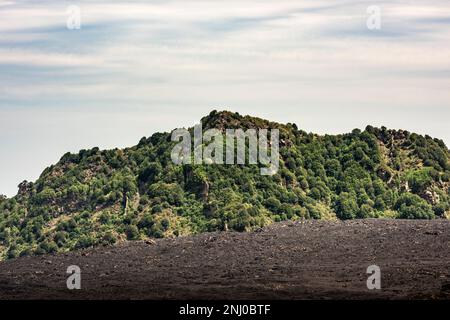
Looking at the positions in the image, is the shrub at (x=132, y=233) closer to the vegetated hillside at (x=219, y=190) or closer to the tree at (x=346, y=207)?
the vegetated hillside at (x=219, y=190)

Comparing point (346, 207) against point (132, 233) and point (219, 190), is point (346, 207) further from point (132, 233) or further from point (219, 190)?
point (132, 233)

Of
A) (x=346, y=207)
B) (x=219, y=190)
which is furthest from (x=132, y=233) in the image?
(x=346, y=207)

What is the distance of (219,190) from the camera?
99.2 metres

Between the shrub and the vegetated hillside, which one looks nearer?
the shrub

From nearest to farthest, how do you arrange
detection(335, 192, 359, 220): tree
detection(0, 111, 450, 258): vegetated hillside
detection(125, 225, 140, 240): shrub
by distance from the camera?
detection(125, 225, 140, 240): shrub
detection(0, 111, 450, 258): vegetated hillside
detection(335, 192, 359, 220): tree

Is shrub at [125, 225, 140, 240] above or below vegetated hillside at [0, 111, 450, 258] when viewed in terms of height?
below

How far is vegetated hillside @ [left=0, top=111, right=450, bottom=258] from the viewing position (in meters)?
96.8

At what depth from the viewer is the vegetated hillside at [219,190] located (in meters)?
96.8

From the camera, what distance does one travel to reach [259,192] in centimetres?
10100

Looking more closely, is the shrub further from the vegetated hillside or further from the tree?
the tree

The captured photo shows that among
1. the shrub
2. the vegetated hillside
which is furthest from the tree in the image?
the shrub

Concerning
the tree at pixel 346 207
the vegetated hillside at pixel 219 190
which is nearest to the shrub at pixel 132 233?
the vegetated hillside at pixel 219 190
